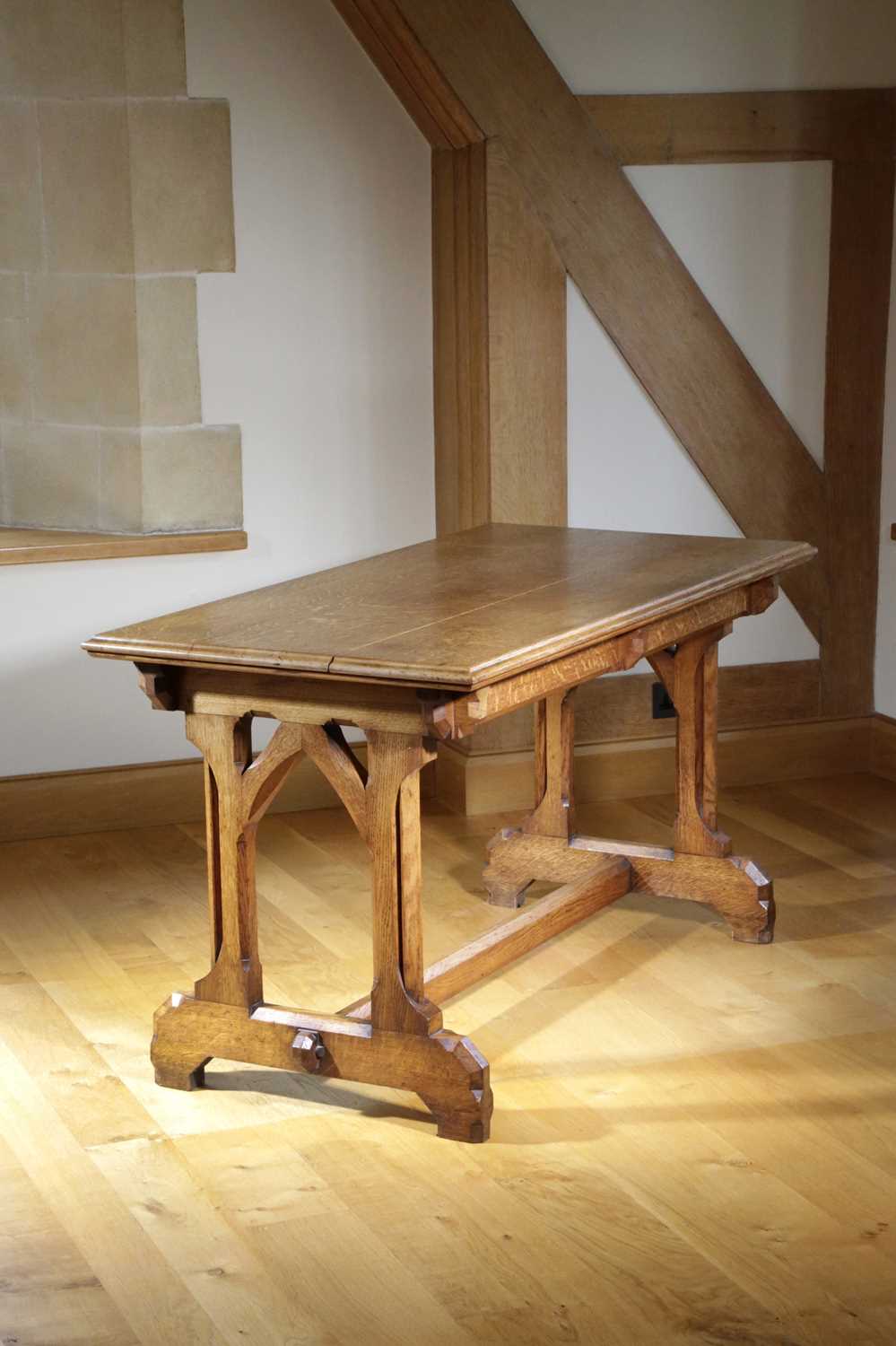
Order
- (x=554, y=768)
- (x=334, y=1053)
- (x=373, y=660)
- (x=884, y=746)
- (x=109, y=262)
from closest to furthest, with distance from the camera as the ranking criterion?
A: (x=373, y=660) → (x=334, y=1053) → (x=554, y=768) → (x=109, y=262) → (x=884, y=746)

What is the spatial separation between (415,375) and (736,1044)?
2346 millimetres

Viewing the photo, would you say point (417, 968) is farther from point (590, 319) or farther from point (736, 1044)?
point (590, 319)

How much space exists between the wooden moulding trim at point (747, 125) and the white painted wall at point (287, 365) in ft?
1.90

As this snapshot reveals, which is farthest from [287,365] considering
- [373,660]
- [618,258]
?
[373,660]

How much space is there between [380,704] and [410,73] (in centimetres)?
242

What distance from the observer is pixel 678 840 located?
13.5 ft

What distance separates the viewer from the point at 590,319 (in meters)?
4.88

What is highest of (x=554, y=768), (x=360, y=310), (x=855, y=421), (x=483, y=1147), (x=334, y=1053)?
(x=360, y=310)

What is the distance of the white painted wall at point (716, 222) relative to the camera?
480 centimetres

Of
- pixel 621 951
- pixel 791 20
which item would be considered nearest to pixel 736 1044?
pixel 621 951

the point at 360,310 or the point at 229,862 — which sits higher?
the point at 360,310

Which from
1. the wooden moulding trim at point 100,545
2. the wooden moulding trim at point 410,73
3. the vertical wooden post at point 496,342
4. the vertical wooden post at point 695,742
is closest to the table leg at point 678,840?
the vertical wooden post at point 695,742

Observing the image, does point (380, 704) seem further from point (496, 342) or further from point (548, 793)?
point (496, 342)

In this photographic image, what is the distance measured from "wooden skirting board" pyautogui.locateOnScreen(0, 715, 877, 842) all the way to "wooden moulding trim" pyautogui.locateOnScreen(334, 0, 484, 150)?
173 centimetres
